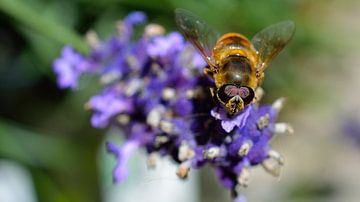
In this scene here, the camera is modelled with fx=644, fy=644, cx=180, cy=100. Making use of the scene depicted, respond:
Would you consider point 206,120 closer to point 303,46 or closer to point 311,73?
point 303,46

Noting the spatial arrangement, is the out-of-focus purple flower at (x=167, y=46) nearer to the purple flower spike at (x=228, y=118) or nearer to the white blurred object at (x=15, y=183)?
the purple flower spike at (x=228, y=118)

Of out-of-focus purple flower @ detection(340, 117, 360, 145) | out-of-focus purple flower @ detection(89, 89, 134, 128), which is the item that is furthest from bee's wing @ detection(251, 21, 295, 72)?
out-of-focus purple flower @ detection(340, 117, 360, 145)

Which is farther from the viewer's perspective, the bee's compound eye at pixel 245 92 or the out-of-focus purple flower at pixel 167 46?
the out-of-focus purple flower at pixel 167 46

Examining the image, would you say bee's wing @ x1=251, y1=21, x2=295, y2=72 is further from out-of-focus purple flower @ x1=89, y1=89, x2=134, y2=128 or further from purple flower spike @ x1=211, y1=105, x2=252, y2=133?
out-of-focus purple flower @ x1=89, y1=89, x2=134, y2=128

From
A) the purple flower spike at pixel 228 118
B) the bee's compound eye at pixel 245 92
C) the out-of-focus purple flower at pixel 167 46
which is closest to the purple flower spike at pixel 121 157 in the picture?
the out-of-focus purple flower at pixel 167 46

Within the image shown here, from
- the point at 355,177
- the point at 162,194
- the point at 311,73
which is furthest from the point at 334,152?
the point at 162,194

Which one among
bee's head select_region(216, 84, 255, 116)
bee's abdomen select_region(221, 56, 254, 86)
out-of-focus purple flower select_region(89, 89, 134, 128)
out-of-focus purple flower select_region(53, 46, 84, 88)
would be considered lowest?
bee's head select_region(216, 84, 255, 116)
